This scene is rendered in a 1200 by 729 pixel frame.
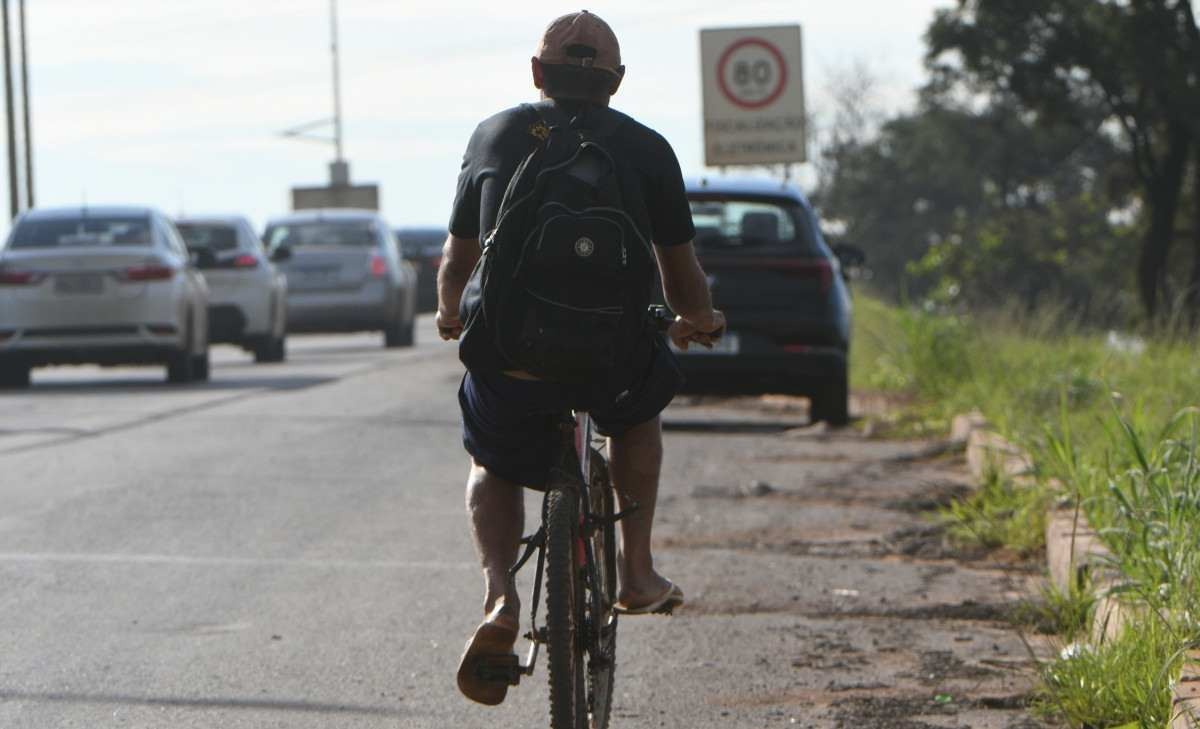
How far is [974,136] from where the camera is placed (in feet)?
282

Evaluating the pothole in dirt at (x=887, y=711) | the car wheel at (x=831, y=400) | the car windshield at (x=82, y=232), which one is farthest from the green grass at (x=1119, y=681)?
the car windshield at (x=82, y=232)

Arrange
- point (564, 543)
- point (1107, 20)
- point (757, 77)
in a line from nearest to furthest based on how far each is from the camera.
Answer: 1. point (564, 543)
2. point (757, 77)
3. point (1107, 20)

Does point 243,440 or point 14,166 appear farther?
point 14,166

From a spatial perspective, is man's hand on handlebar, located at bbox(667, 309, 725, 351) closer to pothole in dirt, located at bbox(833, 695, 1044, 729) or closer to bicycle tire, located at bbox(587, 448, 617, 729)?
bicycle tire, located at bbox(587, 448, 617, 729)

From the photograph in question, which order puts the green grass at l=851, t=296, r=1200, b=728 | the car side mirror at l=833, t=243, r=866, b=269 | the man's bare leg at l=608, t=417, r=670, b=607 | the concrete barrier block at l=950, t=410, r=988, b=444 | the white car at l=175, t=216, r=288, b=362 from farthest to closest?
1. the white car at l=175, t=216, r=288, b=362
2. the car side mirror at l=833, t=243, r=866, b=269
3. the concrete barrier block at l=950, t=410, r=988, b=444
4. the green grass at l=851, t=296, r=1200, b=728
5. the man's bare leg at l=608, t=417, r=670, b=607

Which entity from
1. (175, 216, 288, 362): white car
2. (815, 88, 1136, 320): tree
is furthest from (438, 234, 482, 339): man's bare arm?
(815, 88, 1136, 320): tree

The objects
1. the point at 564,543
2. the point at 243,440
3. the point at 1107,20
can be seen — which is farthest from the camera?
the point at 1107,20

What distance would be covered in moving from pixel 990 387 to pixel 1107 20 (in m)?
29.9

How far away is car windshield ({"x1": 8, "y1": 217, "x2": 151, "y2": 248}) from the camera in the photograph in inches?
742

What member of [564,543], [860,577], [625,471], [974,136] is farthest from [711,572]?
[974,136]

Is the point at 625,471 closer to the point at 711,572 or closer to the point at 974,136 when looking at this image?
the point at 711,572

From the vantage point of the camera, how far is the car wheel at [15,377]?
19.0 meters

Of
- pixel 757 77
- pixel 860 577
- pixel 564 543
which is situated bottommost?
pixel 860 577

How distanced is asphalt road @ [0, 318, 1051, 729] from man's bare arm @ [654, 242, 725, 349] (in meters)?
1.17
